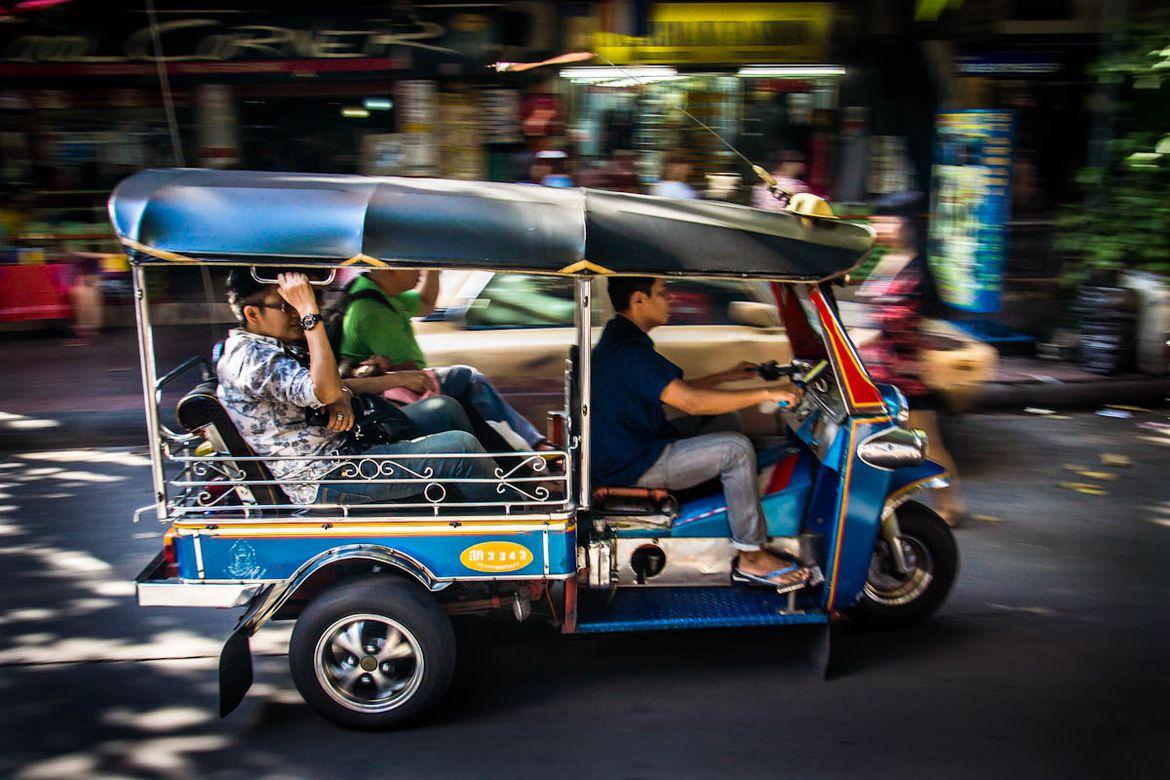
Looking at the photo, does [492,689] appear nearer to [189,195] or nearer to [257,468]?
[257,468]

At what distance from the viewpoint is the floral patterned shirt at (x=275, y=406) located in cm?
368

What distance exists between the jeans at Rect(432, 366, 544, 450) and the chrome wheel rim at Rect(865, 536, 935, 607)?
1.66m

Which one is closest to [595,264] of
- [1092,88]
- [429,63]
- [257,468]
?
[257,468]

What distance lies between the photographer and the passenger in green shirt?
4.80m

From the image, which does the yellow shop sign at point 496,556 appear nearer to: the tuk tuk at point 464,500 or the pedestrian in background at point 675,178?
the tuk tuk at point 464,500

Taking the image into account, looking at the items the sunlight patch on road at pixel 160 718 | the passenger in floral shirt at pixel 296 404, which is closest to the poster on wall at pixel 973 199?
the passenger in floral shirt at pixel 296 404

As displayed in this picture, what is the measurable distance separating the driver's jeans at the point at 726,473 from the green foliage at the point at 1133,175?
7023mm

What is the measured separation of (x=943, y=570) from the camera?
4430 millimetres

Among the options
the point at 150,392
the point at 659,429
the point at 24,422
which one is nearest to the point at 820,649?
the point at 659,429

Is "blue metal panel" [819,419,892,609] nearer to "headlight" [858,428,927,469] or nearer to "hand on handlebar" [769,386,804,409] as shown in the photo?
"headlight" [858,428,927,469]

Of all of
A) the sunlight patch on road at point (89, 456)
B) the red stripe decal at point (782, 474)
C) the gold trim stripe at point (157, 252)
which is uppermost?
the gold trim stripe at point (157, 252)

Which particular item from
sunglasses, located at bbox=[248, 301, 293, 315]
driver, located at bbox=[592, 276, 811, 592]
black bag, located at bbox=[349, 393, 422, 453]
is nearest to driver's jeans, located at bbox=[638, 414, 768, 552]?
driver, located at bbox=[592, 276, 811, 592]

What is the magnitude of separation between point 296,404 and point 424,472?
0.54 meters

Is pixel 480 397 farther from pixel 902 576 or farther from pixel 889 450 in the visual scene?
pixel 902 576
